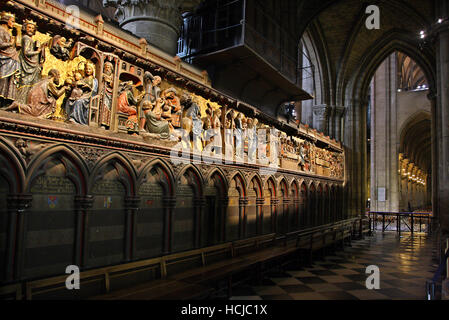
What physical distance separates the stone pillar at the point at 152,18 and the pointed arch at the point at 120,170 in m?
3.18

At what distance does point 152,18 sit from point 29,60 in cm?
370

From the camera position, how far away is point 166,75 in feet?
20.6

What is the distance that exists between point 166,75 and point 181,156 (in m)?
1.63

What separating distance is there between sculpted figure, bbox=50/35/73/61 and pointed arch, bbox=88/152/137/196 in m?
1.59

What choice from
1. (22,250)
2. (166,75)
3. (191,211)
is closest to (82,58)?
(166,75)

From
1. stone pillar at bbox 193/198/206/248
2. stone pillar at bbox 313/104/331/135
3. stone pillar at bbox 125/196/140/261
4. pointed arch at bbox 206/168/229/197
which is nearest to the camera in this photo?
stone pillar at bbox 125/196/140/261

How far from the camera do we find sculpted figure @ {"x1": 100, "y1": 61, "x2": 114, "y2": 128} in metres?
5.07

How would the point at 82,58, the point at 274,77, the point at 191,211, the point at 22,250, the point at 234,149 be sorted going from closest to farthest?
the point at 22,250
the point at 82,58
the point at 191,211
the point at 234,149
the point at 274,77

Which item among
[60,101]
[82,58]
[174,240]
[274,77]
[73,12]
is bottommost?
[174,240]

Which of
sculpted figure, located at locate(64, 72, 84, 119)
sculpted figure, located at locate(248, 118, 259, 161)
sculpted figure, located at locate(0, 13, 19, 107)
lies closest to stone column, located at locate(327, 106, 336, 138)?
sculpted figure, located at locate(248, 118, 259, 161)

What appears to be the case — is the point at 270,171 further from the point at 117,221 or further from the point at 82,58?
the point at 82,58

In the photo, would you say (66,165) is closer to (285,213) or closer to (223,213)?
(223,213)

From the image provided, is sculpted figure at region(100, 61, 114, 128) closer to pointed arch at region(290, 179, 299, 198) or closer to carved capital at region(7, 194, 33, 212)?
carved capital at region(7, 194, 33, 212)

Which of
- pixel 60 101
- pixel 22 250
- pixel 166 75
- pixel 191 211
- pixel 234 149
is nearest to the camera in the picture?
pixel 22 250
